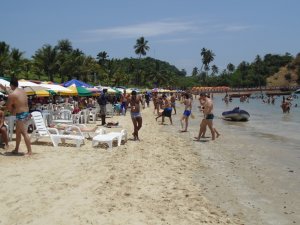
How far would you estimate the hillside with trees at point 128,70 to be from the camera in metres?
49.2

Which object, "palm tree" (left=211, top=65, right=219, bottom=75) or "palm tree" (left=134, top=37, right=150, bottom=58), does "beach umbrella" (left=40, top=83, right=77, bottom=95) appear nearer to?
"palm tree" (left=134, top=37, right=150, bottom=58)

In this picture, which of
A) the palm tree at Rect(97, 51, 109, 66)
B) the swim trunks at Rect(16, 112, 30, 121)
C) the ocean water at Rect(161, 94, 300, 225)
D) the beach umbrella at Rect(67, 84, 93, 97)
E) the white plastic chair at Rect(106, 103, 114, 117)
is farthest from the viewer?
the palm tree at Rect(97, 51, 109, 66)

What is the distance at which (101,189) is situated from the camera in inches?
232

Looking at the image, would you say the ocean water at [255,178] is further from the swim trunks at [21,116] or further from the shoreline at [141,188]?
the swim trunks at [21,116]

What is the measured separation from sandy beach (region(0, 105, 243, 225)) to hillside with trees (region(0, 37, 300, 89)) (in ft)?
112

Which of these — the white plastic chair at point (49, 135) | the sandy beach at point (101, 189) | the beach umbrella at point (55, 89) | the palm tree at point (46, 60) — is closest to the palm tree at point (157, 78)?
the palm tree at point (46, 60)

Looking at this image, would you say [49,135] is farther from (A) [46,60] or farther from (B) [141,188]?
(A) [46,60]

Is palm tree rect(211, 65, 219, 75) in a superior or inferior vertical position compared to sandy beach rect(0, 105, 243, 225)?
superior

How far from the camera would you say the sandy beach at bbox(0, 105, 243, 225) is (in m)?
4.76

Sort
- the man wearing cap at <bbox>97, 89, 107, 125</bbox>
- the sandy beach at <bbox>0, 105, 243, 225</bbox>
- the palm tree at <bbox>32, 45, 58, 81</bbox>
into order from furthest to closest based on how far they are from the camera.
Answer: the palm tree at <bbox>32, 45, 58, 81</bbox> < the man wearing cap at <bbox>97, 89, 107, 125</bbox> < the sandy beach at <bbox>0, 105, 243, 225</bbox>

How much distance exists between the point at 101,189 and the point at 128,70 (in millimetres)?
89392

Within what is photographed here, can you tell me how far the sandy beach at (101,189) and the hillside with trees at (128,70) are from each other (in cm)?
3405

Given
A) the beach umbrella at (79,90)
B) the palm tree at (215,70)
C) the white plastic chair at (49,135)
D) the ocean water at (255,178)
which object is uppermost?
the palm tree at (215,70)

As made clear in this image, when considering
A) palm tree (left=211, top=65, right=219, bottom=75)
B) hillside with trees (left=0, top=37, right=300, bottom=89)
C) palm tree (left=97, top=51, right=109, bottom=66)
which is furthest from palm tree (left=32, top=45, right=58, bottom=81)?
palm tree (left=211, top=65, right=219, bottom=75)
